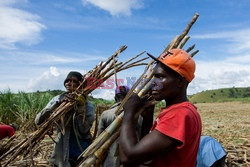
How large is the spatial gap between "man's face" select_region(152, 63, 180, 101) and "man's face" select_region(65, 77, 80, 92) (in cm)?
212

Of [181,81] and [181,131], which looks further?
[181,81]

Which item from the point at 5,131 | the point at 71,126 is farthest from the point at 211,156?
the point at 5,131

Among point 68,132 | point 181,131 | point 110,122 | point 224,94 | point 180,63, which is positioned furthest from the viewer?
point 224,94

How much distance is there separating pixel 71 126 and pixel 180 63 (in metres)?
2.34

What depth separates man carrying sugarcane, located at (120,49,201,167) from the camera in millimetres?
1460

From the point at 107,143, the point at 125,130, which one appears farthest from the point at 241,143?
the point at 125,130

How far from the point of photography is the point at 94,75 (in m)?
3.76

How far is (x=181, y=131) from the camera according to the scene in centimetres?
146

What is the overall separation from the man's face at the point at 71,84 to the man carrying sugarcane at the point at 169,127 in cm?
205

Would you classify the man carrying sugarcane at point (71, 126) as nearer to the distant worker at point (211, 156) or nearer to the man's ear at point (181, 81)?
the distant worker at point (211, 156)

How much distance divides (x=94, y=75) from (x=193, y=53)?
5.09 feet

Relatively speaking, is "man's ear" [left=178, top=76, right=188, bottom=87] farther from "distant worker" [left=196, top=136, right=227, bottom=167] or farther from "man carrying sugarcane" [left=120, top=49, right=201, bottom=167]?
"distant worker" [left=196, top=136, right=227, bottom=167]

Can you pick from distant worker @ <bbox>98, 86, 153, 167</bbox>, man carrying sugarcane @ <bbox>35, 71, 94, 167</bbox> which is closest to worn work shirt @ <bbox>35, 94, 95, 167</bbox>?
man carrying sugarcane @ <bbox>35, 71, 94, 167</bbox>

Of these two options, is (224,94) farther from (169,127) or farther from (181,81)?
(169,127)
